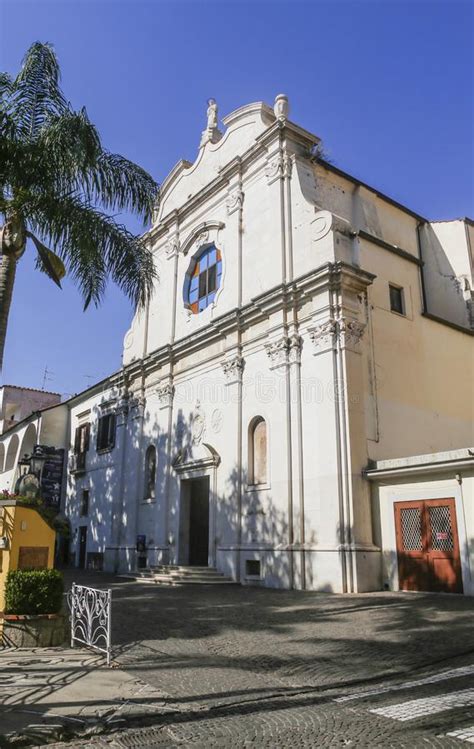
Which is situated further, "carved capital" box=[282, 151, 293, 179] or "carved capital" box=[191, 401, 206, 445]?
"carved capital" box=[191, 401, 206, 445]

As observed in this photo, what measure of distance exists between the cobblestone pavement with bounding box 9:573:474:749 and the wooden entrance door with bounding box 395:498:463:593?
114cm

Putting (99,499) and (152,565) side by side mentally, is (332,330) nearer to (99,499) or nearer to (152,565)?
(152,565)

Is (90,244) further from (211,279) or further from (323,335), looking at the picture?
(211,279)

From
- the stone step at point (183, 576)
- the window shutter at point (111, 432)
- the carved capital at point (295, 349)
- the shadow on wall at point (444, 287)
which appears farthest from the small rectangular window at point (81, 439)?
the shadow on wall at point (444, 287)

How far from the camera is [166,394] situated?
74.4 ft

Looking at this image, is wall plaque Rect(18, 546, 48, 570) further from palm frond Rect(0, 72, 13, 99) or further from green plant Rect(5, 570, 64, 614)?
palm frond Rect(0, 72, 13, 99)

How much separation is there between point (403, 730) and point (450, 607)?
704cm

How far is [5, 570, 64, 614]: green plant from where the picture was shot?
830 cm

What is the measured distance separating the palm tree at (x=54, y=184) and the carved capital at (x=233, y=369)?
655 centimetres

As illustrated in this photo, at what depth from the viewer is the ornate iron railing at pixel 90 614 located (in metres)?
7.43

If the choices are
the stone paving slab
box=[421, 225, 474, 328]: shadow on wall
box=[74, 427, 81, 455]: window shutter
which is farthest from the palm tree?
box=[74, 427, 81, 455]: window shutter

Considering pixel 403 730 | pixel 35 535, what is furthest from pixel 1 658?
pixel 403 730

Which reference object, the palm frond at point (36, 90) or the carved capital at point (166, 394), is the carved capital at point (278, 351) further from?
the palm frond at point (36, 90)

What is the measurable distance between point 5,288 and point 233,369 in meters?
9.24
